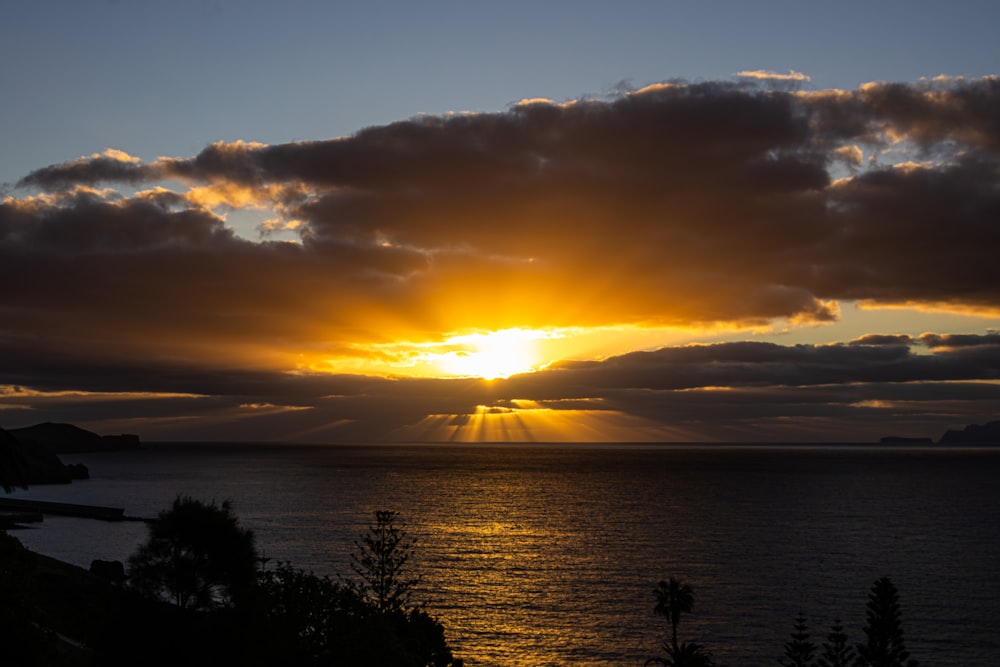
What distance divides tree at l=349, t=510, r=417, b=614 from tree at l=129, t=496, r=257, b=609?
8.57 metres

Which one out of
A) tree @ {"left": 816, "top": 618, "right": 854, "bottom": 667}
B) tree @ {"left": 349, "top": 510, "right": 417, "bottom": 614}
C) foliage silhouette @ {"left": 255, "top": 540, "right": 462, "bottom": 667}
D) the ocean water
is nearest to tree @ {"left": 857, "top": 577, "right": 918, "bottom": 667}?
tree @ {"left": 816, "top": 618, "right": 854, "bottom": 667}

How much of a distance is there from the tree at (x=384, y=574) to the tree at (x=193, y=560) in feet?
28.1

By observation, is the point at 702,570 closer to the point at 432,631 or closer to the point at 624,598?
the point at 624,598

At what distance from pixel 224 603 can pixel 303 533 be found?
94005 mm

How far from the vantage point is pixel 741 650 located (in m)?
73.6

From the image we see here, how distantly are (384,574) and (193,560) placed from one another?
1728 cm

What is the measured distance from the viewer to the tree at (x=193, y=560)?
53.0 meters

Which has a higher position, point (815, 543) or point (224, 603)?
point (224, 603)

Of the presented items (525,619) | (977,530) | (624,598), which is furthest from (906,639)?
(977,530)

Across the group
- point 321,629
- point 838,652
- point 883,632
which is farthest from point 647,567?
point 321,629

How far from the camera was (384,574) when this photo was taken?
221ft

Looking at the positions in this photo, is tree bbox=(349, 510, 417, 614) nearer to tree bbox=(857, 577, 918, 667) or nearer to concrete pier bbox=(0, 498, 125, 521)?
tree bbox=(857, 577, 918, 667)

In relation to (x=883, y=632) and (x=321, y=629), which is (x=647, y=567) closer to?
(x=883, y=632)

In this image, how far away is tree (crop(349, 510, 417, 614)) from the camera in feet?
209
